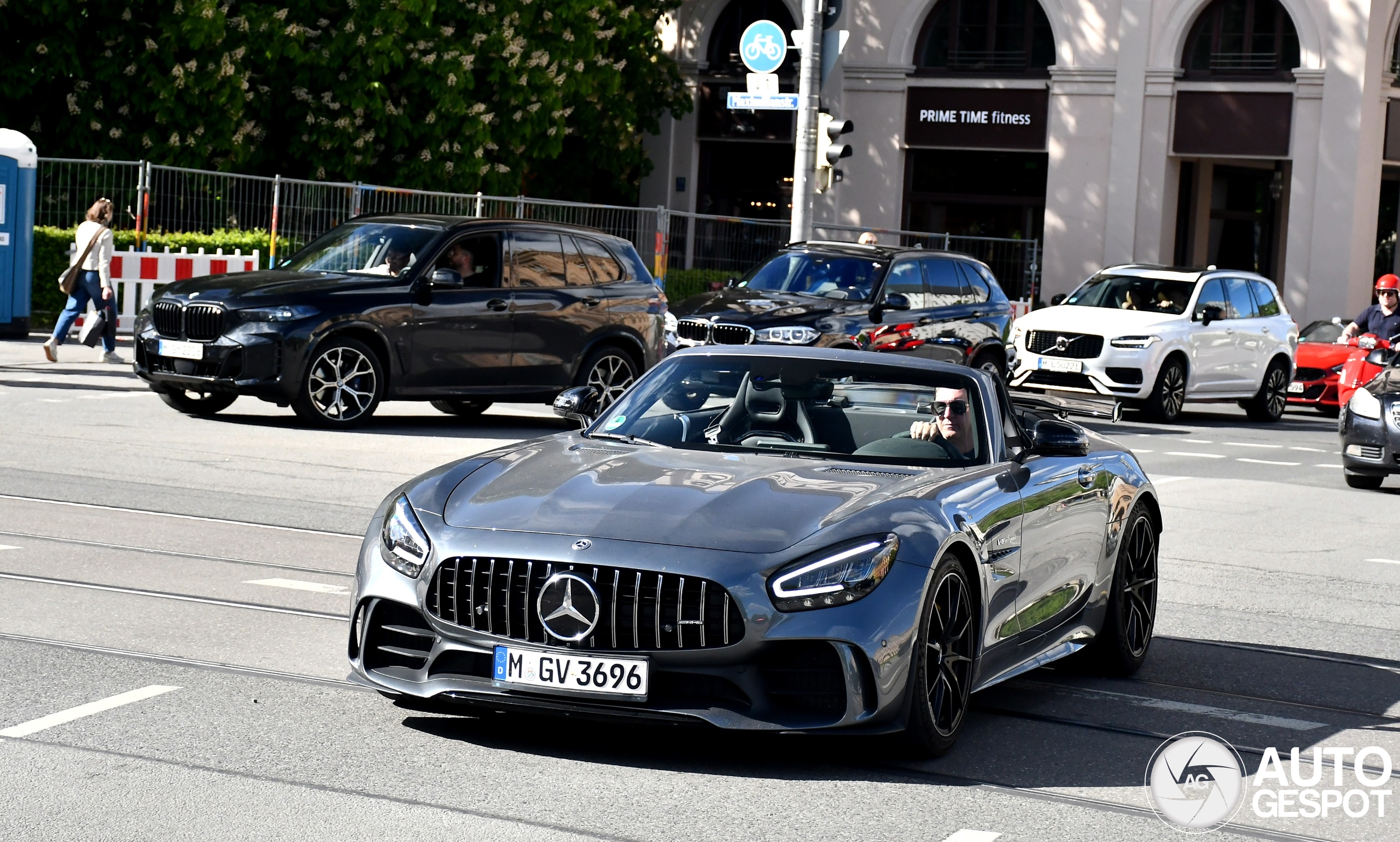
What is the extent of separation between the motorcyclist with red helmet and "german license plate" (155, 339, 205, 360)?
1269 cm

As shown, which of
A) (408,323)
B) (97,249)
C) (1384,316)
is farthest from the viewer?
(1384,316)

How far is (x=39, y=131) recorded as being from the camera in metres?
29.4

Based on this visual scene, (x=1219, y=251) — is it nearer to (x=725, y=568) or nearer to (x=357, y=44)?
(x=357, y=44)

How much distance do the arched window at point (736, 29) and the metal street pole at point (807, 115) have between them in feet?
54.6

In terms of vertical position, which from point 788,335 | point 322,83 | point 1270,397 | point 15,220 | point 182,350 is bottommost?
point 1270,397

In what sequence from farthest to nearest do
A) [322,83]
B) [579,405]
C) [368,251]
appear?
[322,83]
[368,251]
[579,405]

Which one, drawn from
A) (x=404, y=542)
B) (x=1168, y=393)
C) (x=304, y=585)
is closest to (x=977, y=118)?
(x=1168, y=393)

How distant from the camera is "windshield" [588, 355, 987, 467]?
6969mm

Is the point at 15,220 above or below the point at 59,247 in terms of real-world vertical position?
above

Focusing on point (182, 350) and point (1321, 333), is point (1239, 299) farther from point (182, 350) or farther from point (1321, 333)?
point (182, 350)

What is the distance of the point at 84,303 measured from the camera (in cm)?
1970

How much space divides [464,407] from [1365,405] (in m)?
8.00

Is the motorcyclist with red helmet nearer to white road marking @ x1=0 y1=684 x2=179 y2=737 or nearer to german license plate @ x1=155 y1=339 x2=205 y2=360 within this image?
german license plate @ x1=155 y1=339 x2=205 y2=360

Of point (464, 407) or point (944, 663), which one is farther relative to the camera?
point (464, 407)
